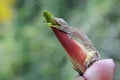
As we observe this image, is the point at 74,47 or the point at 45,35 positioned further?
the point at 45,35

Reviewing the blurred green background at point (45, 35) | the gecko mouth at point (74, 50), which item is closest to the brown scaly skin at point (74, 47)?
the gecko mouth at point (74, 50)

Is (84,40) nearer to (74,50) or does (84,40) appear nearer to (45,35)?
(74,50)

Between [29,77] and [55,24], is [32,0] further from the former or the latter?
[55,24]

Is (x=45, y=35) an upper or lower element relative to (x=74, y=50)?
upper

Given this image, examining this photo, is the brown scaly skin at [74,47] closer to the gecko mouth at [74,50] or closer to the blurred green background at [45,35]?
the gecko mouth at [74,50]

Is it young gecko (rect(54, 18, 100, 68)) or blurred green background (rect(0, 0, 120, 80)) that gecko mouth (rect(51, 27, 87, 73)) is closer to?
young gecko (rect(54, 18, 100, 68))

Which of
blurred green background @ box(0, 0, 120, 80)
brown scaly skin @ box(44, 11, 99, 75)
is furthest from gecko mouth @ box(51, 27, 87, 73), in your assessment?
blurred green background @ box(0, 0, 120, 80)

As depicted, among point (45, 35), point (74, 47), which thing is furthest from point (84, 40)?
point (45, 35)
